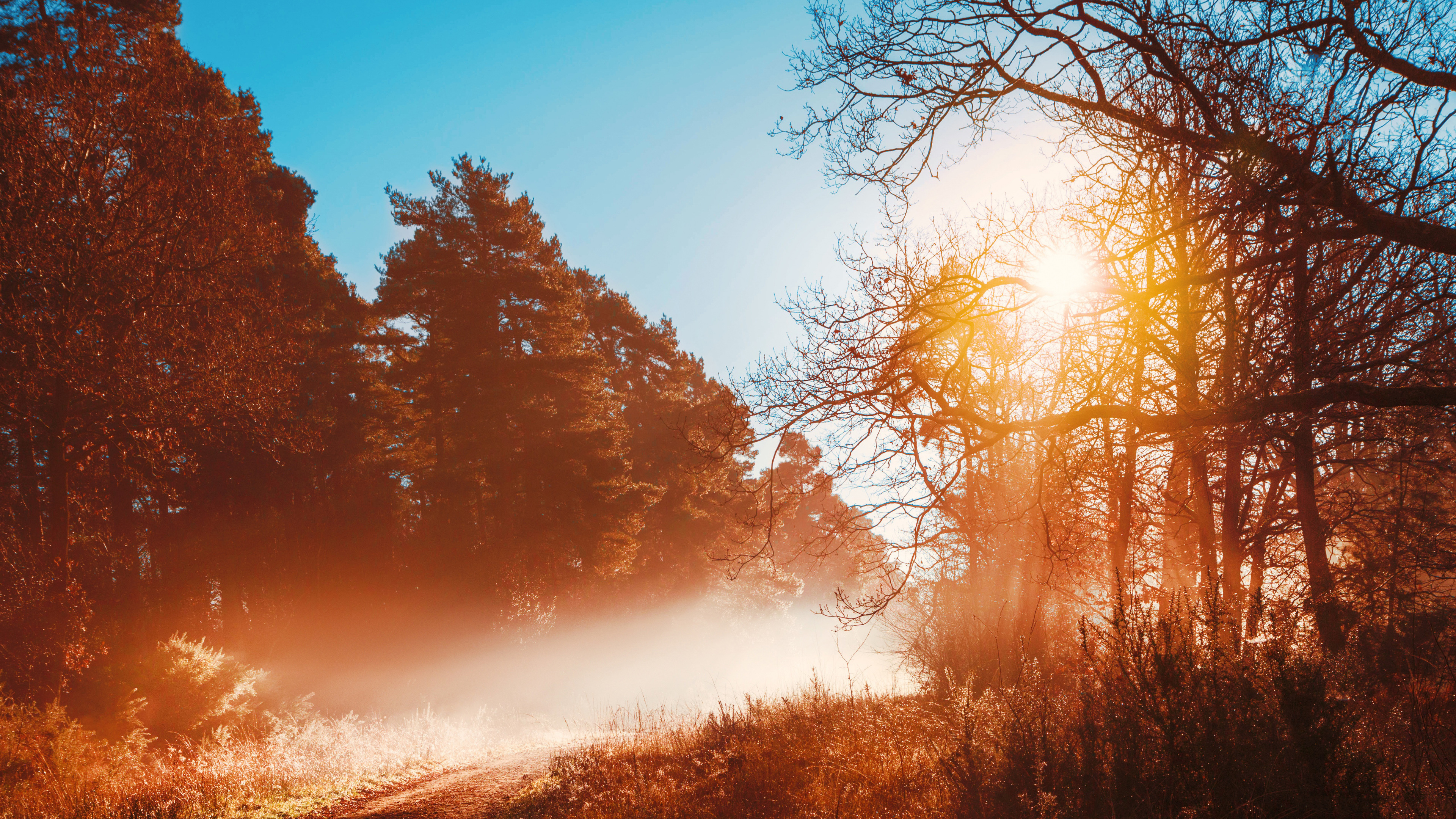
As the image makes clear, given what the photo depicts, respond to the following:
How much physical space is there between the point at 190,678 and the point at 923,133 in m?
15.0

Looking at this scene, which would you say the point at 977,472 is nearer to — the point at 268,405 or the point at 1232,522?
the point at 1232,522

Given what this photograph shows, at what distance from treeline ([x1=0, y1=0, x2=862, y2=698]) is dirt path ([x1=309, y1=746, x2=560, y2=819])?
474cm

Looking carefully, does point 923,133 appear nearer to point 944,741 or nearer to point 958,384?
point 958,384

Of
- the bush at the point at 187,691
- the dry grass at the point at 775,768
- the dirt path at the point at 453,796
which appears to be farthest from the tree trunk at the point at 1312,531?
the bush at the point at 187,691

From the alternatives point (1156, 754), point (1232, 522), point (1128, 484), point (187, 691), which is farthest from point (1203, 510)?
point (187, 691)

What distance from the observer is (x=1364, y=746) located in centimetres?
332

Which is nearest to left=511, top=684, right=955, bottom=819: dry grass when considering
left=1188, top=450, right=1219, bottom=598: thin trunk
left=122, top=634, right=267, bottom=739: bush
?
left=1188, top=450, right=1219, bottom=598: thin trunk

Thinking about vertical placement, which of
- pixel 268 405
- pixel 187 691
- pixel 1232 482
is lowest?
pixel 187 691

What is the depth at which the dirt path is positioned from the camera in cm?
719

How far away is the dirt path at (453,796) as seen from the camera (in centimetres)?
719

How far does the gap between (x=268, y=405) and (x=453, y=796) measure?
26.5 feet

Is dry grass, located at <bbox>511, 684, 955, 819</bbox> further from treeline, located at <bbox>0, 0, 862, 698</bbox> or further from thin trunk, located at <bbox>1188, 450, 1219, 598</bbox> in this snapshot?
thin trunk, located at <bbox>1188, 450, 1219, 598</bbox>

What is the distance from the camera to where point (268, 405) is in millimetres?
11695

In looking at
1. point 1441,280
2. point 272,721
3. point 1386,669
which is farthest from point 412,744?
point 1441,280
